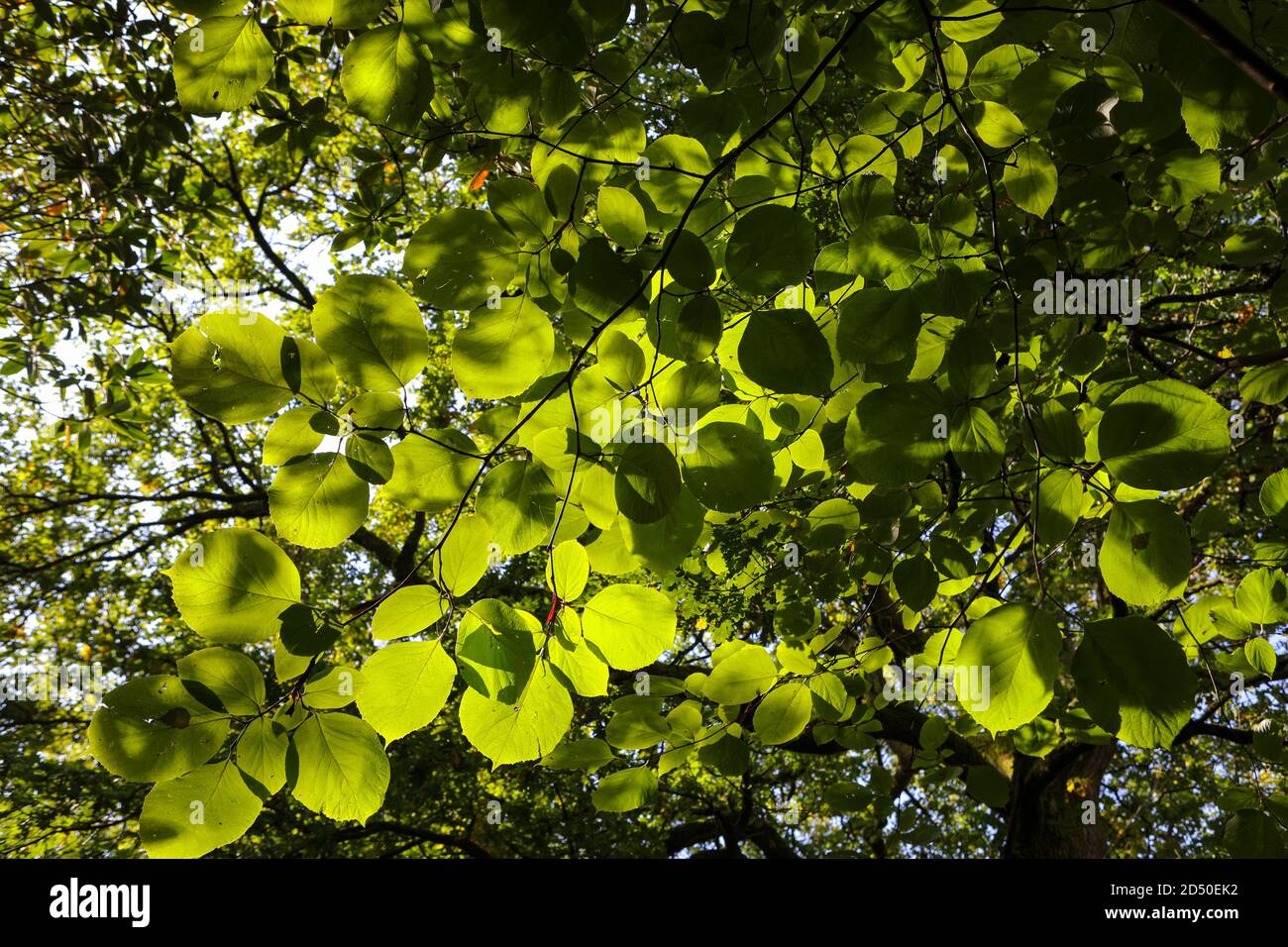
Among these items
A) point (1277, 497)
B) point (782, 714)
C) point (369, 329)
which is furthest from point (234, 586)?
point (1277, 497)

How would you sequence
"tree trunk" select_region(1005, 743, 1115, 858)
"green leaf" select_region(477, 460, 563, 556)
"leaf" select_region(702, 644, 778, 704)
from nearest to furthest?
"green leaf" select_region(477, 460, 563, 556)
"leaf" select_region(702, 644, 778, 704)
"tree trunk" select_region(1005, 743, 1115, 858)

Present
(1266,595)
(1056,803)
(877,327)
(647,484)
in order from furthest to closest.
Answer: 1. (1056,803)
2. (1266,595)
3. (877,327)
4. (647,484)

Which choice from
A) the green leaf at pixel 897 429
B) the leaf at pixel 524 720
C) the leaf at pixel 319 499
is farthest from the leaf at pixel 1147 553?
the leaf at pixel 319 499

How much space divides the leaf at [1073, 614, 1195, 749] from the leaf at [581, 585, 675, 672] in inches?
20.4

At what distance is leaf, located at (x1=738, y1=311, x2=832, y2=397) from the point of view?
874 millimetres

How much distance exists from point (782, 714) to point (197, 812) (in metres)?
0.96

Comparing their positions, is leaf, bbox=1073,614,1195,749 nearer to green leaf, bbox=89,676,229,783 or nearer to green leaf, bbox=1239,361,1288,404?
green leaf, bbox=89,676,229,783

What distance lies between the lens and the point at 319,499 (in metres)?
0.84

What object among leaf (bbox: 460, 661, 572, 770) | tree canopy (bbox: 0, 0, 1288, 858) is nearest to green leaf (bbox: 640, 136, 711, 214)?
tree canopy (bbox: 0, 0, 1288, 858)

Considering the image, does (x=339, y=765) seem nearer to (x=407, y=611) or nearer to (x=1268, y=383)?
(x=407, y=611)

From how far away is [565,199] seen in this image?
91 centimetres

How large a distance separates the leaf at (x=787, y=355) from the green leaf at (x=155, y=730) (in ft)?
2.40

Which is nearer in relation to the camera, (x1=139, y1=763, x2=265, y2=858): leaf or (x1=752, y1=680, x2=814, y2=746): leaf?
(x1=139, y1=763, x2=265, y2=858): leaf
